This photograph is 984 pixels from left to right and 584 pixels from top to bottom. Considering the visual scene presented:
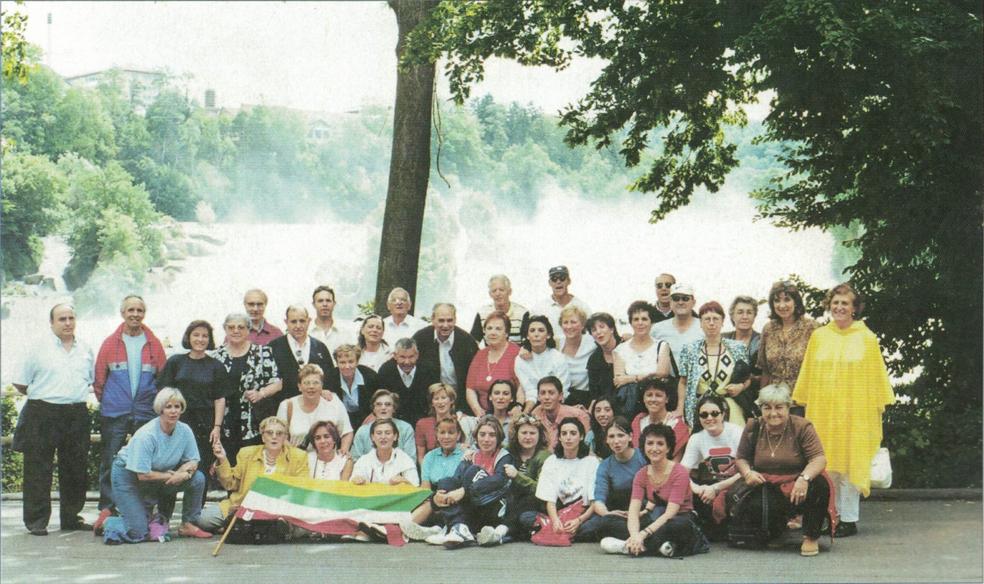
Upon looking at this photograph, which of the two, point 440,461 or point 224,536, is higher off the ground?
point 440,461

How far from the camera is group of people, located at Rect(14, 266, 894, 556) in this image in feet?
23.1

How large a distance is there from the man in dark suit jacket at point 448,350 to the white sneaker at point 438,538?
3.63 feet

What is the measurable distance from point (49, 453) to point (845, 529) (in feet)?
17.1

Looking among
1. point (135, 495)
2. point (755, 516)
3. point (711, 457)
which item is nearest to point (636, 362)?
point (711, 457)

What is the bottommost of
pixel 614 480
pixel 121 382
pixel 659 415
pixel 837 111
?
pixel 614 480

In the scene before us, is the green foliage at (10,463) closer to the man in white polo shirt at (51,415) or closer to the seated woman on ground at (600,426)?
the man in white polo shirt at (51,415)

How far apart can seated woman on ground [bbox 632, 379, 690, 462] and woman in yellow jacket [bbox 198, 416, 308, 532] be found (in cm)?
215

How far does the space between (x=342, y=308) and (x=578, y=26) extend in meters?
4.76

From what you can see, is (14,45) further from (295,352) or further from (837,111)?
(837,111)

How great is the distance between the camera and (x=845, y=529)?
754 cm

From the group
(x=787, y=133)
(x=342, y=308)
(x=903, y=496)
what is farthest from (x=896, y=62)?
(x=342, y=308)

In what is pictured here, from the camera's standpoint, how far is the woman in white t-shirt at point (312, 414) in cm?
780

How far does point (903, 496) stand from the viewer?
948cm

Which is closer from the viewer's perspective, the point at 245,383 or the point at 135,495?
the point at 135,495
